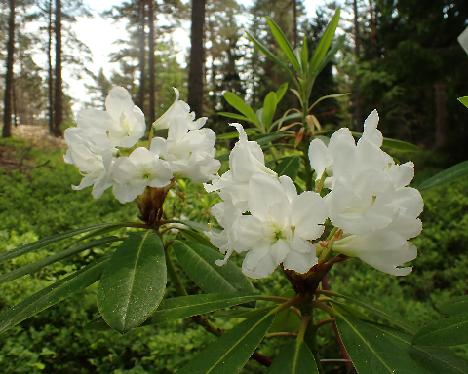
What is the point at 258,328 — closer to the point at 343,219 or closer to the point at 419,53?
the point at 343,219

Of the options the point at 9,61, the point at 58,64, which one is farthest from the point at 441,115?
the point at 58,64

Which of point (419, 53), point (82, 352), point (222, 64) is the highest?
point (222, 64)

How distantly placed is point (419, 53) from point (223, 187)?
23.3 feet

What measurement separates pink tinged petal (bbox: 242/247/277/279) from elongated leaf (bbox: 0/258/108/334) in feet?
1.17

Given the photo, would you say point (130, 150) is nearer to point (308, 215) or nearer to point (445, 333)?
point (308, 215)

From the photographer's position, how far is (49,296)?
87 cm

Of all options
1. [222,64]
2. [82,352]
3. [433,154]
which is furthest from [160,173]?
[222,64]

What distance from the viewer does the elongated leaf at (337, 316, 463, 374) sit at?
0.67 m

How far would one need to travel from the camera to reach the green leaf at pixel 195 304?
78cm

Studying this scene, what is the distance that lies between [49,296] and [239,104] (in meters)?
1.05

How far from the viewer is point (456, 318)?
2.30ft

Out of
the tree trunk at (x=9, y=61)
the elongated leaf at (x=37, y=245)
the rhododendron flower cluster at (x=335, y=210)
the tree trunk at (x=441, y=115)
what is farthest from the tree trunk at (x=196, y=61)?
the tree trunk at (x=9, y=61)

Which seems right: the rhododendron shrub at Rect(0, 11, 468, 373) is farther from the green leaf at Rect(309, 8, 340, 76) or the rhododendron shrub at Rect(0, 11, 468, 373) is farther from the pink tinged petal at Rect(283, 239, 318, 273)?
the green leaf at Rect(309, 8, 340, 76)

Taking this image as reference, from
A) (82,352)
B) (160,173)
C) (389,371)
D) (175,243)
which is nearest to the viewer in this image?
(389,371)
